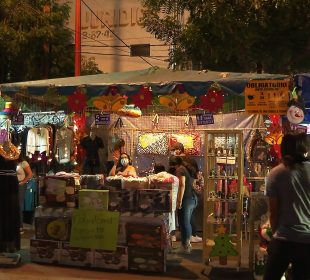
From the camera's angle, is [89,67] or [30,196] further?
[89,67]

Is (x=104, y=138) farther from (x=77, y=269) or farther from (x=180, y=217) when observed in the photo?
(x=77, y=269)

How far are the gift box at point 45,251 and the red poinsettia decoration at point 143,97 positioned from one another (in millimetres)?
2341

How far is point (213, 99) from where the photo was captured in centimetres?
847

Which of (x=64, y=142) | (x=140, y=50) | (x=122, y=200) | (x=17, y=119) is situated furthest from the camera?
(x=140, y=50)

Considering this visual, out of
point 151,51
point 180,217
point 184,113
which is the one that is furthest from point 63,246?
point 151,51

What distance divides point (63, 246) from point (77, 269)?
0.38m

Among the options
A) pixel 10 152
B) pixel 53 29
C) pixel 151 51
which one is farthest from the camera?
pixel 151 51

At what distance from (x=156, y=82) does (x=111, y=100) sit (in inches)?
30.8

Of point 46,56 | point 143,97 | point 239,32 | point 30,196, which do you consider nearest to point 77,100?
point 143,97

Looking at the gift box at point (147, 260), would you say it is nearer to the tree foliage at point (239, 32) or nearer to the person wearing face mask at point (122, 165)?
the person wearing face mask at point (122, 165)

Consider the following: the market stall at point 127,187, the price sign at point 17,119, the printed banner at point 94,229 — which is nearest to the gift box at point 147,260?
the market stall at point 127,187

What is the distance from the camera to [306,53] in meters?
11.7

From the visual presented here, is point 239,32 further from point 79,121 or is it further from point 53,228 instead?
point 53,228

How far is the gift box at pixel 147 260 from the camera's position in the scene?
7.88 m
